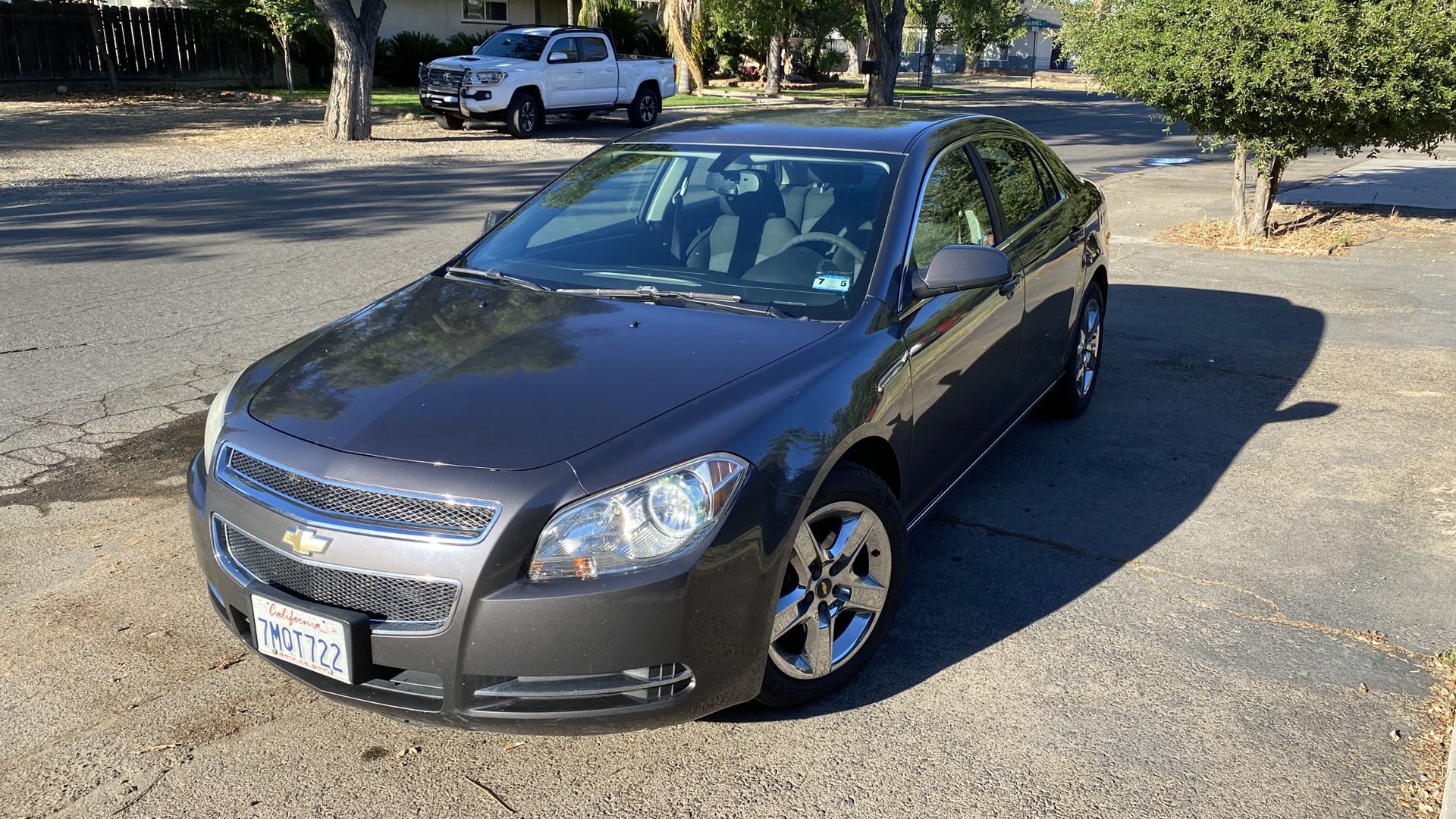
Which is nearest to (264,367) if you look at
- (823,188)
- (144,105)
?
(823,188)

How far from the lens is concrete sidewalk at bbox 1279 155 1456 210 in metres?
14.6

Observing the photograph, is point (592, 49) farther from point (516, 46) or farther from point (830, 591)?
point (830, 591)

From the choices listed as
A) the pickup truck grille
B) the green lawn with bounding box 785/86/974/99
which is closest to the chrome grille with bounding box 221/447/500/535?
the pickup truck grille

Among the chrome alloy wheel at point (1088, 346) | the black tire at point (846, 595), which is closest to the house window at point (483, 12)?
the chrome alloy wheel at point (1088, 346)

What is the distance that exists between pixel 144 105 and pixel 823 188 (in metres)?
24.9

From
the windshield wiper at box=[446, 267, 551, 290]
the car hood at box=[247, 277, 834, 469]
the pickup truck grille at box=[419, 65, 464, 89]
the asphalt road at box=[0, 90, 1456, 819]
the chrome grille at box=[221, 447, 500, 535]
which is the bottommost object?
the asphalt road at box=[0, 90, 1456, 819]

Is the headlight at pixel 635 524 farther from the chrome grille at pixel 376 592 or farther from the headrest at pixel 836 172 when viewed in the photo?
the headrest at pixel 836 172

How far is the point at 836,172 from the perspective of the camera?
170 inches

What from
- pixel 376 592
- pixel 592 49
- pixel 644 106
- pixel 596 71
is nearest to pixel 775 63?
pixel 644 106

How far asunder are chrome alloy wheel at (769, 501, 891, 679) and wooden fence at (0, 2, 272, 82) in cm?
2888

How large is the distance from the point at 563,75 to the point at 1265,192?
14252mm

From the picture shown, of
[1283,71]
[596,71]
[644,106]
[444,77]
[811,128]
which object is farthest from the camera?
[644,106]

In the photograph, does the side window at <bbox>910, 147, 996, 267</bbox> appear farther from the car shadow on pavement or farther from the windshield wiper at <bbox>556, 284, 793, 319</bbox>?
the car shadow on pavement

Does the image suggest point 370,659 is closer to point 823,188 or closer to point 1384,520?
point 823,188
